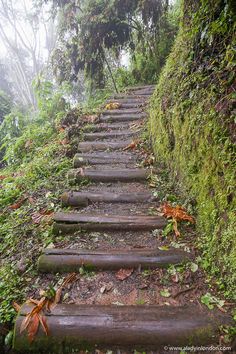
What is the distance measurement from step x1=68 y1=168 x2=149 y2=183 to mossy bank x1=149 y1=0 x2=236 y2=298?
509 millimetres

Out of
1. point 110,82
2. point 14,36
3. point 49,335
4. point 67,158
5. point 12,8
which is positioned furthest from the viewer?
point 14,36

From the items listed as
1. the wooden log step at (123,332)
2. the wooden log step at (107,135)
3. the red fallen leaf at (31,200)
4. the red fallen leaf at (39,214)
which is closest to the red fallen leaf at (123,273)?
the wooden log step at (123,332)

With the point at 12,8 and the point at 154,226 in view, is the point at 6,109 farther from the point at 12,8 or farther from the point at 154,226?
the point at 154,226

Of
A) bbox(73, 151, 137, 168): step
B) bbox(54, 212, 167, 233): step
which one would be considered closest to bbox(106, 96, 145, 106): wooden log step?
bbox(73, 151, 137, 168): step

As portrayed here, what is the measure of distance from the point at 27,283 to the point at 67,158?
2.62 metres

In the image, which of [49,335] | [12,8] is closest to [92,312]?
[49,335]

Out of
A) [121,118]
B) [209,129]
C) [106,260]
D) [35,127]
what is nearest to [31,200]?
[106,260]

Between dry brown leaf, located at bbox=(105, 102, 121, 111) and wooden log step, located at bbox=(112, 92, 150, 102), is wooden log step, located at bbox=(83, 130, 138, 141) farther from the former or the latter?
wooden log step, located at bbox=(112, 92, 150, 102)

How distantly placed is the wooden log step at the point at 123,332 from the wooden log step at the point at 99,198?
1.50 metres

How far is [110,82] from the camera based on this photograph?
9.64 metres

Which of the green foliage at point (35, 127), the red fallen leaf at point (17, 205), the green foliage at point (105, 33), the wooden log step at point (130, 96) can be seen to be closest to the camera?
the red fallen leaf at point (17, 205)

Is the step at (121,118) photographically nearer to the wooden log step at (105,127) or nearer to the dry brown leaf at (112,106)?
the wooden log step at (105,127)

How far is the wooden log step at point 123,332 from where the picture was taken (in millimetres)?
1790

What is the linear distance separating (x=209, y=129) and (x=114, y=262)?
143cm
